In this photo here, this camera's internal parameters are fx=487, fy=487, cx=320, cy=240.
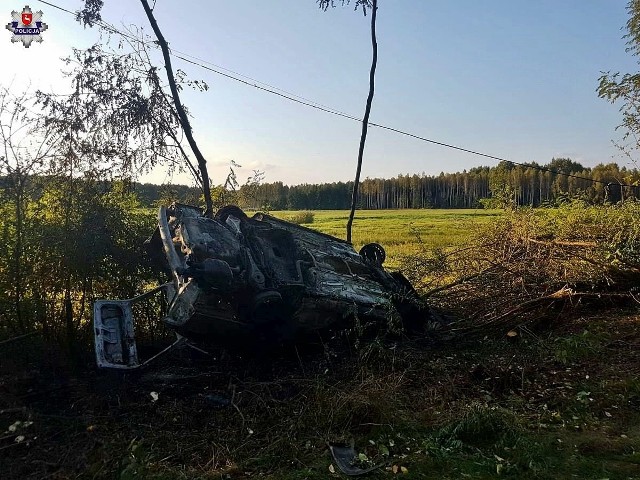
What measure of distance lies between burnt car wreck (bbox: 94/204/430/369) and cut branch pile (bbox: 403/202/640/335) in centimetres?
197

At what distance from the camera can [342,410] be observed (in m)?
4.59

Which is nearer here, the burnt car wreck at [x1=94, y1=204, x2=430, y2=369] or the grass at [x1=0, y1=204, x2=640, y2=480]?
the grass at [x1=0, y1=204, x2=640, y2=480]

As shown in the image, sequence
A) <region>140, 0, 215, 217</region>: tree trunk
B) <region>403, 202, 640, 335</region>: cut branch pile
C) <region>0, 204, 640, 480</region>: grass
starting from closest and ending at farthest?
<region>0, 204, 640, 480</region>: grass, <region>403, 202, 640, 335</region>: cut branch pile, <region>140, 0, 215, 217</region>: tree trunk

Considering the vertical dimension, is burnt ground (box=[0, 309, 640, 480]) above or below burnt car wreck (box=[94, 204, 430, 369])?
below

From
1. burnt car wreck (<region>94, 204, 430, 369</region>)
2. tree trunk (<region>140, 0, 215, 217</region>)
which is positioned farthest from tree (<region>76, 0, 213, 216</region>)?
burnt car wreck (<region>94, 204, 430, 369</region>)

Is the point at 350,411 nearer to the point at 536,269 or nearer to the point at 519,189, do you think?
the point at 536,269

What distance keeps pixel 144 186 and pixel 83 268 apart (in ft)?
7.12

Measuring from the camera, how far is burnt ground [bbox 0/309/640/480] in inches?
154

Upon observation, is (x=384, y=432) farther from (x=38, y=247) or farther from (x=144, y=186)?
(x=144, y=186)

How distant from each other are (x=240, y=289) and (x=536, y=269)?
18.1 ft

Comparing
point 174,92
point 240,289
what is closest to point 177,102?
point 174,92

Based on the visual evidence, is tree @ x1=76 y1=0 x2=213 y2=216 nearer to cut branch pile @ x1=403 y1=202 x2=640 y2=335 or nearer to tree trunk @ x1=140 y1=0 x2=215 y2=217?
tree trunk @ x1=140 y1=0 x2=215 y2=217

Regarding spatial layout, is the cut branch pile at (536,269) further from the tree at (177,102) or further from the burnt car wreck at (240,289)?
the tree at (177,102)

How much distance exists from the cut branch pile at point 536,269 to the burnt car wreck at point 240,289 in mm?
1966
